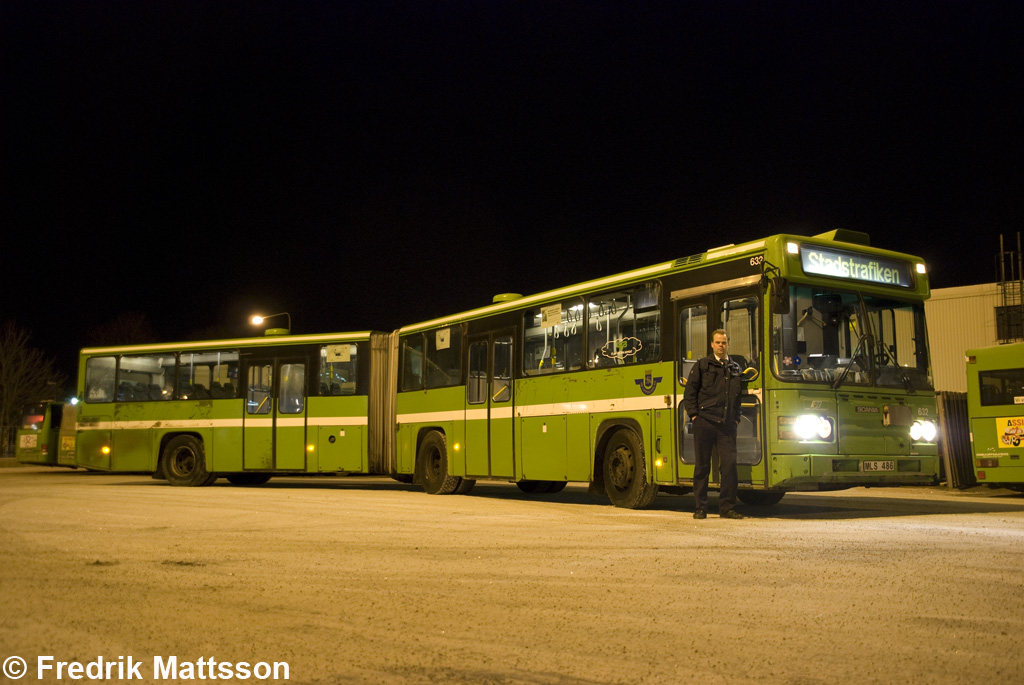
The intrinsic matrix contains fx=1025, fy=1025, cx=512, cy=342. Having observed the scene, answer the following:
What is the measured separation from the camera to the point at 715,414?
1169 centimetres

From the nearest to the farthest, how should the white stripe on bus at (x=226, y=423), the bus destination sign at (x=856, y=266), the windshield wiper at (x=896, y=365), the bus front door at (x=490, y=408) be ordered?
the bus destination sign at (x=856, y=266) → the windshield wiper at (x=896, y=365) → the bus front door at (x=490, y=408) → the white stripe on bus at (x=226, y=423)

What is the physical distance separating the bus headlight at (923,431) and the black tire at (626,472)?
323cm

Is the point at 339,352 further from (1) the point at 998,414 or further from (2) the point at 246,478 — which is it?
(1) the point at 998,414

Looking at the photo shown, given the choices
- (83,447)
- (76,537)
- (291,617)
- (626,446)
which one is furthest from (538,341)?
(83,447)

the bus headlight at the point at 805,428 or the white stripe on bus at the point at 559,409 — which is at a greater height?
the white stripe on bus at the point at 559,409

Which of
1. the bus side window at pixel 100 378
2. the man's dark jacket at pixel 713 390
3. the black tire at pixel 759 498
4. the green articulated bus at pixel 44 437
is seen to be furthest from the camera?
the green articulated bus at pixel 44 437

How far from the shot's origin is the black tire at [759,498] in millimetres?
14766

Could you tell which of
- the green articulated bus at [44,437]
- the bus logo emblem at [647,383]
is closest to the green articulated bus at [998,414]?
the bus logo emblem at [647,383]

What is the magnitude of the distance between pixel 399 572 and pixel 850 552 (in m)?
3.80

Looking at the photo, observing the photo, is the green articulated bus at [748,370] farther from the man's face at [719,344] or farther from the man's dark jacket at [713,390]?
the man's face at [719,344]

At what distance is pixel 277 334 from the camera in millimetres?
22688

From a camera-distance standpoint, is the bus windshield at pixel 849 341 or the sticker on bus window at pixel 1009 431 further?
the sticker on bus window at pixel 1009 431

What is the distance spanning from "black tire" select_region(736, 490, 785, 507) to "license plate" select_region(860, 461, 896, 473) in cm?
280

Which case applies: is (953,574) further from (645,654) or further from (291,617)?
(291,617)
